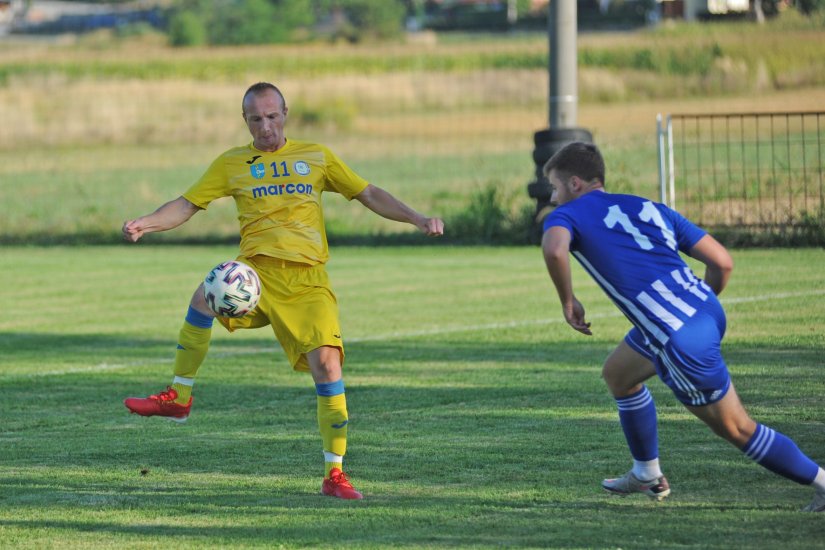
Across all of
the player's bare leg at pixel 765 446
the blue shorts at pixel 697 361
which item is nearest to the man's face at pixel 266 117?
the blue shorts at pixel 697 361

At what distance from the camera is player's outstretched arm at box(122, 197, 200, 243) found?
7.46m

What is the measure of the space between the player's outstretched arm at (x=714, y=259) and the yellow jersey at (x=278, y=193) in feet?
6.77

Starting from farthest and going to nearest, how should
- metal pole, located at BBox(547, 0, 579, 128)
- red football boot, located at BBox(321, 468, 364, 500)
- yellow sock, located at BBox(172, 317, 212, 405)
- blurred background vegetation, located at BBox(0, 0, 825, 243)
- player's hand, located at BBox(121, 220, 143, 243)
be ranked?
1. blurred background vegetation, located at BBox(0, 0, 825, 243)
2. metal pole, located at BBox(547, 0, 579, 128)
3. yellow sock, located at BBox(172, 317, 212, 405)
4. player's hand, located at BBox(121, 220, 143, 243)
5. red football boot, located at BBox(321, 468, 364, 500)

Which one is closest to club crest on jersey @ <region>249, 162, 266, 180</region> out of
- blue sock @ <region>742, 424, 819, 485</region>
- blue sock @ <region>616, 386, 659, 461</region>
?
blue sock @ <region>616, 386, 659, 461</region>

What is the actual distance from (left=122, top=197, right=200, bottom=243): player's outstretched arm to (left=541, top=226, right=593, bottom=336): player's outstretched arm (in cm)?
221

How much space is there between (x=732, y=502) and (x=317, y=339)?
7.11 ft

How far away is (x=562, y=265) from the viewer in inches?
242

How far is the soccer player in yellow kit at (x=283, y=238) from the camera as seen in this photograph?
713 cm

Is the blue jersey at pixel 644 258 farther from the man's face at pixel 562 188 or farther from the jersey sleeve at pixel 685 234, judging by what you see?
the man's face at pixel 562 188

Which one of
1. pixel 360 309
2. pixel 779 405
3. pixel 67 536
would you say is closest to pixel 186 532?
pixel 67 536

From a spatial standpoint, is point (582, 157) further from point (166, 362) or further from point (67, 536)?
point (166, 362)

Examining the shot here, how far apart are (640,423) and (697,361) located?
0.70 m

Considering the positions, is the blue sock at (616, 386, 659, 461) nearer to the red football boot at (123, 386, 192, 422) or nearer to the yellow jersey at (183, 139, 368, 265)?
the yellow jersey at (183, 139, 368, 265)

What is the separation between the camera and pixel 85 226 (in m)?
23.8
